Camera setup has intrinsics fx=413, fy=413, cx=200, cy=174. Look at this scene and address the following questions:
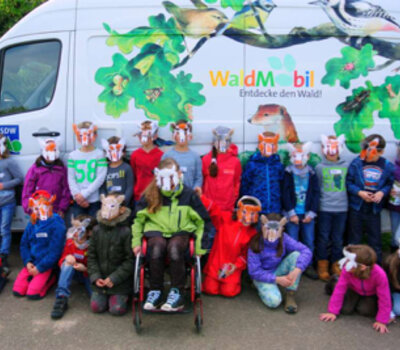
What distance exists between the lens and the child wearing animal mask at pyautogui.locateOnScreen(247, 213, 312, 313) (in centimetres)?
406

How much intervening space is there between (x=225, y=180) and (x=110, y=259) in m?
1.50

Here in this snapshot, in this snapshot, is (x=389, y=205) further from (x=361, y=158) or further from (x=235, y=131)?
(x=235, y=131)

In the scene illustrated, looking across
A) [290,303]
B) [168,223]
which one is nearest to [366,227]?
[290,303]

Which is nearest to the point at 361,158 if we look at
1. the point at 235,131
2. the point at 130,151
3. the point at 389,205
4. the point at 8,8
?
the point at 389,205

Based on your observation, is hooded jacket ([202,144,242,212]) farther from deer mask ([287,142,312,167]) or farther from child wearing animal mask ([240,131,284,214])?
deer mask ([287,142,312,167])

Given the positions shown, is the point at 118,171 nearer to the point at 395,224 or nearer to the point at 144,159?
the point at 144,159

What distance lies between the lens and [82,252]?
4277 mm

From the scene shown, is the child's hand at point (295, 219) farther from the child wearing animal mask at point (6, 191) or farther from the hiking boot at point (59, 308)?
the child wearing animal mask at point (6, 191)

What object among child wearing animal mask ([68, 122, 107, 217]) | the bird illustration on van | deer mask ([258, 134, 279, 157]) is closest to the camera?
deer mask ([258, 134, 279, 157])

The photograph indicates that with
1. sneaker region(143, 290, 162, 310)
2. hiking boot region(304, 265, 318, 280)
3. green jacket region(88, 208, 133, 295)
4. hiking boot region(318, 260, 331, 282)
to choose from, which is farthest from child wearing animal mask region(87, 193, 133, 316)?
hiking boot region(318, 260, 331, 282)

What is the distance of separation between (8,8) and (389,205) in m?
9.87

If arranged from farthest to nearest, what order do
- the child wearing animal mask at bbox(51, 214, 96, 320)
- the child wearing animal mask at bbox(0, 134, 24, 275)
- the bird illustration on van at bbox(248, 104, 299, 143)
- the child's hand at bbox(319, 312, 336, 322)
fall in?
the child wearing animal mask at bbox(0, 134, 24, 275) < the bird illustration on van at bbox(248, 104, 299, 143) < the child wearing animal mask at bbox(51, 214, 96, 320) < the child's hand at bbox(319, 312, 336, 322)

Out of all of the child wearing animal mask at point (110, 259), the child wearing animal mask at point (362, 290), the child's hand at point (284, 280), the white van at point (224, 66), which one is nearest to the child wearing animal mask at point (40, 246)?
the child wearing animal mask at point (110, 259)

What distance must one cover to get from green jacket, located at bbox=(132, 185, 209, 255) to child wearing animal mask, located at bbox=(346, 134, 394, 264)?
185 cm
